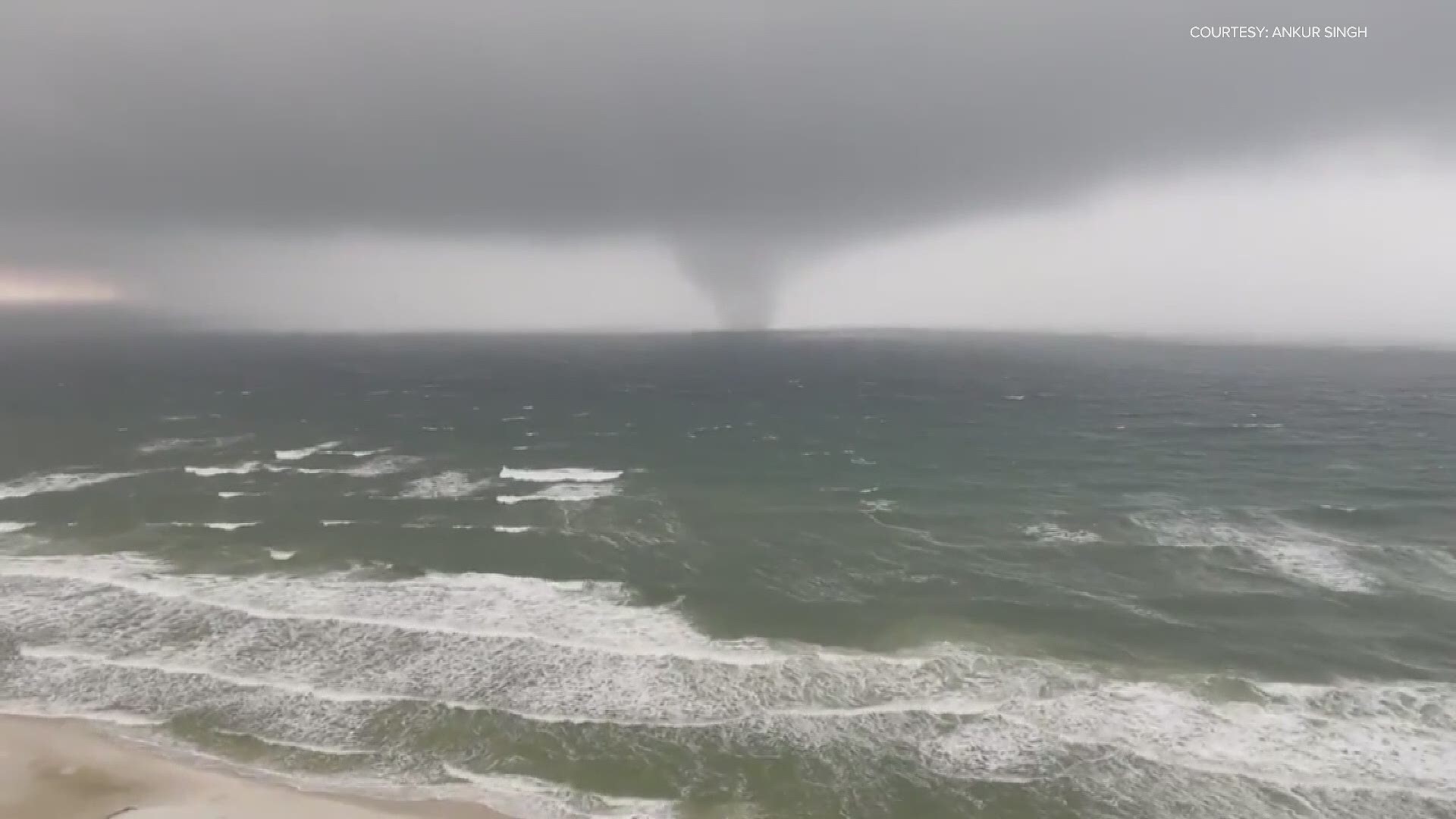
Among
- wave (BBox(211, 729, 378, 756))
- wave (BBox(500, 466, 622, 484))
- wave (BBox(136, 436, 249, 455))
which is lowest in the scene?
wave (BBox(211, 729, 378, 756))

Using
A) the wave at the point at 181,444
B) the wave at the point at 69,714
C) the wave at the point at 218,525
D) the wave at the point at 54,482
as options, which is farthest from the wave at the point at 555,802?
the wave at the point at 181,444

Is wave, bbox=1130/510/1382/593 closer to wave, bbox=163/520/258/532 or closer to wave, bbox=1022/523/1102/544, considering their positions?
wave, bbox=1022/523/1102/544

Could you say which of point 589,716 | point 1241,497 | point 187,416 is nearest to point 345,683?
point 589,716

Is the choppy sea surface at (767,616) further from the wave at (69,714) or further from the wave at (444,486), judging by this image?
the wave at (444,486)

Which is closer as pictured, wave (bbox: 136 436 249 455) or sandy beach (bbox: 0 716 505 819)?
sandy beach (bbox: 0 716 505 819)

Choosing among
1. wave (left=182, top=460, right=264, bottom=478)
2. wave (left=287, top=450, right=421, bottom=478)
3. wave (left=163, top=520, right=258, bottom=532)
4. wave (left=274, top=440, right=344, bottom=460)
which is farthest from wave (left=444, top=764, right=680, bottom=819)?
wave (left=274, top=440, right=344, bottom=460)

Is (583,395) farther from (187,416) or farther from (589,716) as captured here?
(589,716)
